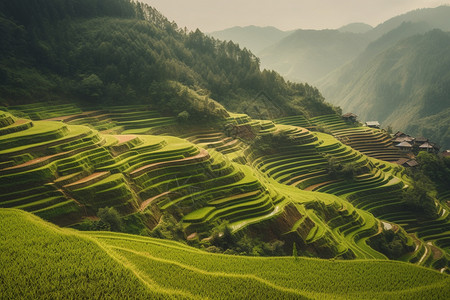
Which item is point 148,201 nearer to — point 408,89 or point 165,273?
point 165,273

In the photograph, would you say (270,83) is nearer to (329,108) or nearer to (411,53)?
(329,108)

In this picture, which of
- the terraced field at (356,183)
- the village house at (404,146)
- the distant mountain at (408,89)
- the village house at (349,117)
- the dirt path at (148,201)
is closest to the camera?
the dirt path at (148,201)

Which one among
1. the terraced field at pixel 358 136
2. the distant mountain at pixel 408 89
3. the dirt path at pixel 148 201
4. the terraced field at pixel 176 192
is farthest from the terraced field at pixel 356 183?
→ the distant mountain at pixel 408 89

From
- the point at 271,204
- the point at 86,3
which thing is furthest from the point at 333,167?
the point at 86,3

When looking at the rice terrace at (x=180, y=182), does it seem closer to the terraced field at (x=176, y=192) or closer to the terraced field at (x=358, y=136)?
the terraced field at (x=176, y=192)

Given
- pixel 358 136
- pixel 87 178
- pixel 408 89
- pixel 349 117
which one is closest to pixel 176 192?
pixel 87 178

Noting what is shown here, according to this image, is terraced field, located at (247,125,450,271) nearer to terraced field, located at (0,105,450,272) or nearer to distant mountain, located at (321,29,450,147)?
terraced field, located at (0,105,450,272)
